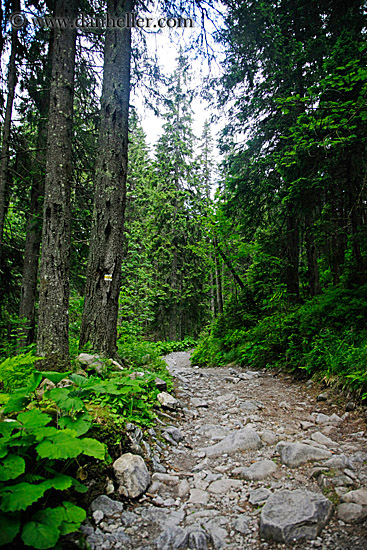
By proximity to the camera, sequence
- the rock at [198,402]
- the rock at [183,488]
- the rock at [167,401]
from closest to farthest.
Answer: the rock at [183,488]
the rock at [167,401]
the rock at [198,402]

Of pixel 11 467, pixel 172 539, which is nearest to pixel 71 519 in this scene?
pixel 11 467

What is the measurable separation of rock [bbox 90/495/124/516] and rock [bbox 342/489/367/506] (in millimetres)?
1544

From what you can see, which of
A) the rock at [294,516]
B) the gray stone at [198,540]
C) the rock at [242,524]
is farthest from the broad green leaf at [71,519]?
the rock at [294,516]

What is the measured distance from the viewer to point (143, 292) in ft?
49.8

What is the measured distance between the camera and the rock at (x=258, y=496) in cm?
221

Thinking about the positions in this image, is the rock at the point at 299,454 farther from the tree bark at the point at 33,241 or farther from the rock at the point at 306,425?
the tree bark at the point at 33,241

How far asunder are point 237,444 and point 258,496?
868 millimetres

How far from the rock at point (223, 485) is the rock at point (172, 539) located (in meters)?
0.56

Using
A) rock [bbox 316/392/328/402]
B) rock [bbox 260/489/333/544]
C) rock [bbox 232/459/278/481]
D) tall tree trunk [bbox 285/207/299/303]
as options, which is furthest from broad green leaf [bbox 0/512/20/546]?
tall tree trunk [bbox 285/207/299/303]

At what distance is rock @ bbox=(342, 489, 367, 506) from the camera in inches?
78.7

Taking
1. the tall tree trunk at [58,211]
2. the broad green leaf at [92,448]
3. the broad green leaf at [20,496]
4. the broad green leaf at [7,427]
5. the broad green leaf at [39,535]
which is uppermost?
the tall tree trunk at [58,211]

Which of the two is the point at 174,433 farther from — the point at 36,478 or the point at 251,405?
the point at 36,478

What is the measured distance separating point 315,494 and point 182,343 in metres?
Answer: 17.3

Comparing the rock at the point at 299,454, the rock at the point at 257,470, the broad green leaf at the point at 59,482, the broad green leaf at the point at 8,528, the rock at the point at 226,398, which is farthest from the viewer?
the rock at the point at 226,398
